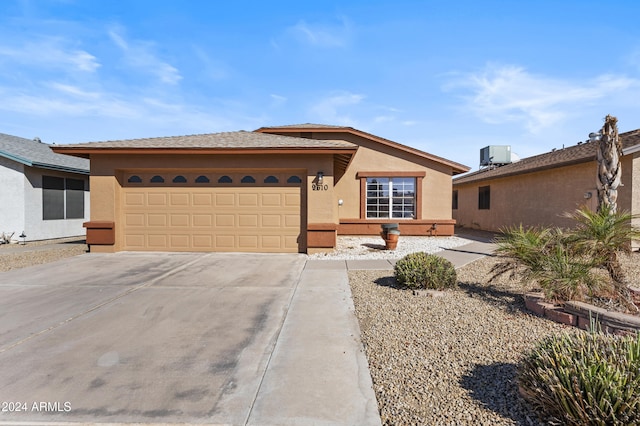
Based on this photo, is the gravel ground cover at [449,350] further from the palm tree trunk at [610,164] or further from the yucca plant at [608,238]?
the palm tree trunk at [610,164]

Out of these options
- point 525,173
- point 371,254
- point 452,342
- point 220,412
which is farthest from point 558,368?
point 525,173

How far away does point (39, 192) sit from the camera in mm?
14328

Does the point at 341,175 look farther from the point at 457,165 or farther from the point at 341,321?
the point at 341,321

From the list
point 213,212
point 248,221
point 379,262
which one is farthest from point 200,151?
point 379,262

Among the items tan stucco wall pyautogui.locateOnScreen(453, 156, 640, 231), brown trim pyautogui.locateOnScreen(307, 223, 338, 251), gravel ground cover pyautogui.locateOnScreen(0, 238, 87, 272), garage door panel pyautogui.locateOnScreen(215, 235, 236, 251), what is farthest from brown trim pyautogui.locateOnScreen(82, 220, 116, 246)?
tan stucco wall pyautogui.locateOnScreen(453, 156, 640, 231)

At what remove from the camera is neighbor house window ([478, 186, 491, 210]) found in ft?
63.4

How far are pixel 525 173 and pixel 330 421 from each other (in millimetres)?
16360

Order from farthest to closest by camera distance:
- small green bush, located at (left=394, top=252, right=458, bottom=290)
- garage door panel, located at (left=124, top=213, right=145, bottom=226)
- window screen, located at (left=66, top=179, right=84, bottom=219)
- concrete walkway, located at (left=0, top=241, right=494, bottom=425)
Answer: window screen, located at (left=66, top=179, right=84, bottom=219) < garage door panel, located at (left=124, top=213, right=145, bottom=226) < small green bush, located at (left=394, top=252, right=458, bottom=290) < concrete walkway, located at (left=0, top=241, right=494, bottom=425)

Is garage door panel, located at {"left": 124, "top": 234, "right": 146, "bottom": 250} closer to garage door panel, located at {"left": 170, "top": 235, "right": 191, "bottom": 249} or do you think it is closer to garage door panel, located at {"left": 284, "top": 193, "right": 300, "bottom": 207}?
garage door panel, located at {"left": 170, "top": 235, "right": 191, "bottom": 249}

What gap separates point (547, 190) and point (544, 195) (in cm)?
28

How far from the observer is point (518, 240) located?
5539 millimetres

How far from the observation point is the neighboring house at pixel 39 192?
13.5m

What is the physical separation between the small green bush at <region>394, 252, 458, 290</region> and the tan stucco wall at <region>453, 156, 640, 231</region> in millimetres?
6237

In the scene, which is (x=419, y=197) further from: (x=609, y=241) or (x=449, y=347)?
(x=449, y=347)
